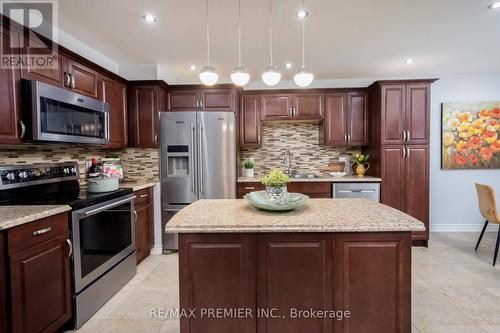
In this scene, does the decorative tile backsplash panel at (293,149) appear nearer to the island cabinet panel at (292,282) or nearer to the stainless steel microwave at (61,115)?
the stainless steel microwave at (61,115)

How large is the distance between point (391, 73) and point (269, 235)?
3.67m

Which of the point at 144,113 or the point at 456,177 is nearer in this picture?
the point at 144,113

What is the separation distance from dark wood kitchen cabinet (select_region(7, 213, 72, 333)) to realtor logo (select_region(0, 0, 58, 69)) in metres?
1.18

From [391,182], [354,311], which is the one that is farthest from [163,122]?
[391,182]

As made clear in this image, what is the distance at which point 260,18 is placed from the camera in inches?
86.4

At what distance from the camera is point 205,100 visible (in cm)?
341

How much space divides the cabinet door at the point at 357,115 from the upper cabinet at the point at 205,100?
178 centimetres

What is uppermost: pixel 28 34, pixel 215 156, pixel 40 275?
pixel 28 34

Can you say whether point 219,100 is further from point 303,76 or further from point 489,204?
point 489,204

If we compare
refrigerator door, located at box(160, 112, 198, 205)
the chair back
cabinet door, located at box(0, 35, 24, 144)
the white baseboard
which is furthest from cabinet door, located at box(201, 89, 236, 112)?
the white baseboard

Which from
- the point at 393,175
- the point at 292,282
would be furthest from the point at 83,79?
the point at 393,175

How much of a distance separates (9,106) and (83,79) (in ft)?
2.71

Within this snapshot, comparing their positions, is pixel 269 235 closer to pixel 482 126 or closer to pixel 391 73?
pixel 391 73

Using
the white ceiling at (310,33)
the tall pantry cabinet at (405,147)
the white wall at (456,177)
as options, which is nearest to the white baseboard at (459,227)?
the white wall at (456,177)
